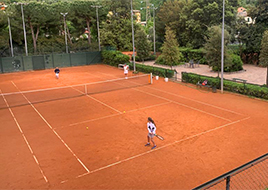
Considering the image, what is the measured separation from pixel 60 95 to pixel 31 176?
15.0 m

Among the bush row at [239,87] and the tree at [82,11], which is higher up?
the tree at [82,11]

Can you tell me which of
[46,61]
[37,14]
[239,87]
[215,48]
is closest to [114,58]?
[46,61]

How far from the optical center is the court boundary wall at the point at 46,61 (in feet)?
141

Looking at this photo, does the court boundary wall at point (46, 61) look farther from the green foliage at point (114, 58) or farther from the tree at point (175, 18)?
the tree at point (175, 18)

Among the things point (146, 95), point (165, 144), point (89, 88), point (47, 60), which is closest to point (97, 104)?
point (146, 95)

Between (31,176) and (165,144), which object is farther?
(165,144)

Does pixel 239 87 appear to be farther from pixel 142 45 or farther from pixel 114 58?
pixel 114 58

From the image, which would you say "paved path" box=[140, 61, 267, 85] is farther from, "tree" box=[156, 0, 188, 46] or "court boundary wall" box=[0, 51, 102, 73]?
"court boundary wall" box=[0, 51, 102, 73]

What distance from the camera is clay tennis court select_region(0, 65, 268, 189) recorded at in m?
10.6

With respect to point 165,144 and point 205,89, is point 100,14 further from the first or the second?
point 165,144

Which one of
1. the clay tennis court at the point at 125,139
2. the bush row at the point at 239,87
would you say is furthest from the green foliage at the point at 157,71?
the clay tennis court at the point at 125,139

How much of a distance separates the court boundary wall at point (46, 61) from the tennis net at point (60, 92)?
18792 millimetres

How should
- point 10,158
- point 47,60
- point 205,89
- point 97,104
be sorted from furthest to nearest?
point 47,60 < point 205,89 < point 97,104 < point 10,158

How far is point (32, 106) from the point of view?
70.9 feet
